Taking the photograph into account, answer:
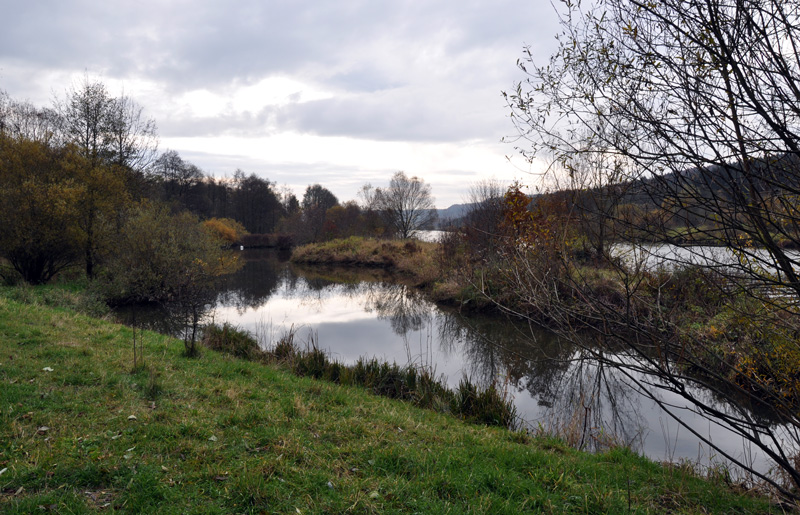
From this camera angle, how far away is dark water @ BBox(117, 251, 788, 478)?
6.89 m

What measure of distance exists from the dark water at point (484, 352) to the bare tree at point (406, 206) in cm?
2060

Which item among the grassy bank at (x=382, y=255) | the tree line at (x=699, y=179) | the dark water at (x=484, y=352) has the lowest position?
the dark water at (x=484, y=352)

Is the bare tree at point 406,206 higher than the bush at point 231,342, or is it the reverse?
the bare tree at point 406,206

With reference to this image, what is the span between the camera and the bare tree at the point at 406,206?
46.5 metres


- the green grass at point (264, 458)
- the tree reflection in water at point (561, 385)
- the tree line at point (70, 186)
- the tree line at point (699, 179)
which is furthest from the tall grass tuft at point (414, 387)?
the tree line at point (70, 186)

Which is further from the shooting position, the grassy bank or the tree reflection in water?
the grassy bank

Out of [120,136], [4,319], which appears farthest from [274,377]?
[120,136]

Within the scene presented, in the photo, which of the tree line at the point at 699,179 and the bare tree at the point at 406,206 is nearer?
the tree line at the point at 699,179

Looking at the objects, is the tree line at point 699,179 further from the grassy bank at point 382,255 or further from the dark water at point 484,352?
the grassy bank at point 382,255

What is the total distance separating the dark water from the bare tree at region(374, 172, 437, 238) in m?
20.6

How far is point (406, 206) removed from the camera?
4753cm

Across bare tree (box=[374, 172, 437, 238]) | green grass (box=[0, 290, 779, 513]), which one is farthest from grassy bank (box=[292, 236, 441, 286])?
green grass (box=[0, 290, 779, 513])

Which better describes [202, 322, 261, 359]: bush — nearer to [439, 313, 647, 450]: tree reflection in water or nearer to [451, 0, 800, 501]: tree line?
[439, 313, 647, 450]: tree reflection in water

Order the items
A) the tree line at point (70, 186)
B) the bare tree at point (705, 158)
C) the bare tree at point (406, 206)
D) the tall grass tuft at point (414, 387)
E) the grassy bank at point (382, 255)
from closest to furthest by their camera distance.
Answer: the bare tree at point (705, 158) → the tall grass tuft at point (414, 387) → the tree line at point (70, 186) → the grassy bank at point (382, 255) → the bare tree at point (406, 206)
